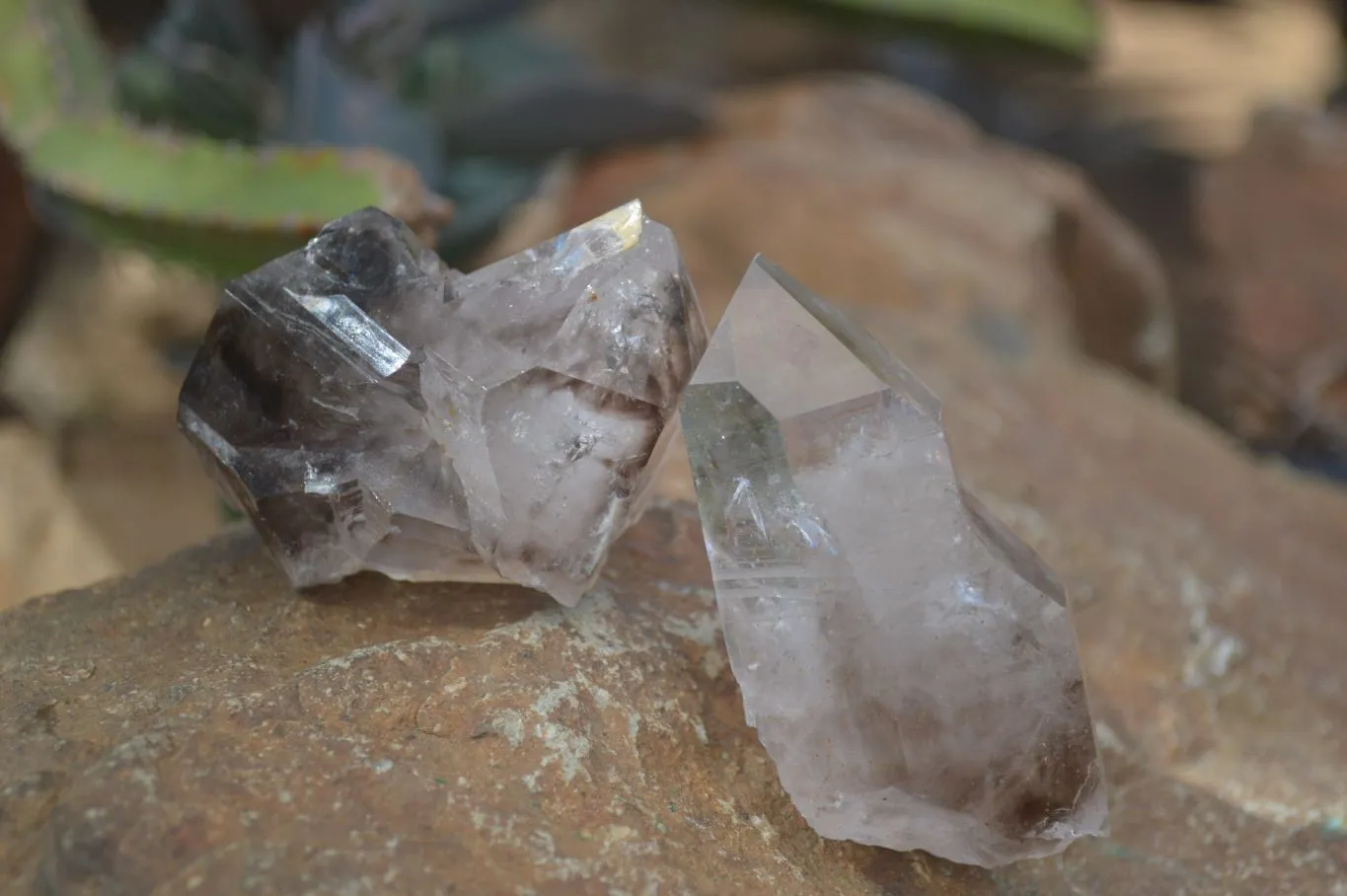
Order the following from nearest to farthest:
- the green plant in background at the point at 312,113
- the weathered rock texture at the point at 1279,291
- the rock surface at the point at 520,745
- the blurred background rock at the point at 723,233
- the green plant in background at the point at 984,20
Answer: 1. the rock surface at the point at 520,745
2. the green plant in background at the point at 312,113
3. the blurred background rock at the point at 723,233
4. the weathered rock texture at the point at 1279,291
5. the green plant in background at the point at 984,20

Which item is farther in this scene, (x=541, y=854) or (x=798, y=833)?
(x=798, y=833)

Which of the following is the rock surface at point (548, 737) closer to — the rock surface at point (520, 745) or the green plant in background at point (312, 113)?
the rock surface at point (520, 745)

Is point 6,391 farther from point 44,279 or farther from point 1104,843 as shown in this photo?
point 1104,843

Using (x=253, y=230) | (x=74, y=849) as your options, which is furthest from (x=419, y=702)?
(x=253, y=230)

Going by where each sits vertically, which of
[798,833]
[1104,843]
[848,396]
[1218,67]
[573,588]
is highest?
[848,396]

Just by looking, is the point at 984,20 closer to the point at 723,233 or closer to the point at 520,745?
the point at 723,233

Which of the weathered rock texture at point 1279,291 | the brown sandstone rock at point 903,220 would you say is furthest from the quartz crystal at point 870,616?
the weathered rock texture at point 1279,291
